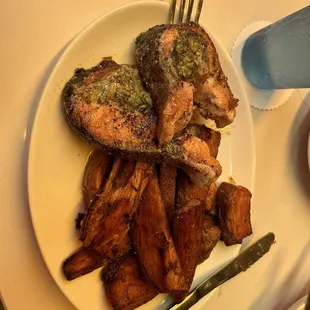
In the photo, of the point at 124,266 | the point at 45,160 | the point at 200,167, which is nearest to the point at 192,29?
the point at 200,167

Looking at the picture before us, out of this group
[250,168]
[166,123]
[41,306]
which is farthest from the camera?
[250,168]

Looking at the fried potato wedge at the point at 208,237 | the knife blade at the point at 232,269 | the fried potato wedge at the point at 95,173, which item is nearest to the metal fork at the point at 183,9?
the fried potato wedge at the point at 95,173

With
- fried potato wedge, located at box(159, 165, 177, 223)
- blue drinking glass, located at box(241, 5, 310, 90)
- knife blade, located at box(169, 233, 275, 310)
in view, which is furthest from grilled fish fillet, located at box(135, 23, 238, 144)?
knife blade, located at box(169, 233, 275, 310)

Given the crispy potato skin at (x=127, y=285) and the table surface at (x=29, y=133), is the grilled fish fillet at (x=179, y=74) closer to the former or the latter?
the table surface at (x=29, y=133)

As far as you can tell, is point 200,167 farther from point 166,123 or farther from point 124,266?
point 124,266

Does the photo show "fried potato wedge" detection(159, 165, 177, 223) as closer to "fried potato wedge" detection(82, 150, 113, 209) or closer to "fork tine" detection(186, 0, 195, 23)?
"fried potato wedge" detection(82, 150, 113, 209)

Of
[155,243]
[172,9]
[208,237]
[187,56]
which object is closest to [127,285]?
[155,243]
